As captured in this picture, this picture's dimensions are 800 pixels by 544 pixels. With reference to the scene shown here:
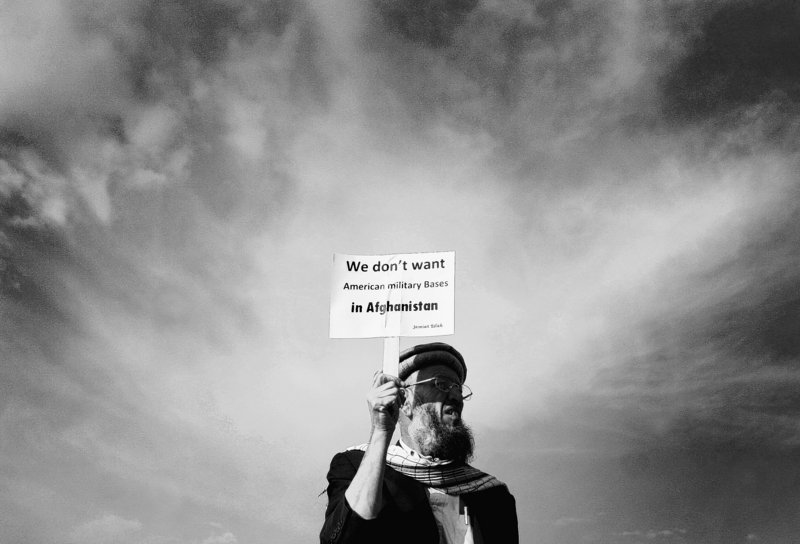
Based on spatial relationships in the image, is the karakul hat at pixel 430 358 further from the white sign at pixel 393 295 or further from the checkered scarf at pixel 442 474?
the checkered scarf at pixel 442 474

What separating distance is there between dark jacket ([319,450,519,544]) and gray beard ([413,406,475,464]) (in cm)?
46

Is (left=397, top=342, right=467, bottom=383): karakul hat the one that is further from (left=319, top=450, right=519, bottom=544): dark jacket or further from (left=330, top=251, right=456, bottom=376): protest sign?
(left=319, top=450, right=519, bottom=544): dark jacket

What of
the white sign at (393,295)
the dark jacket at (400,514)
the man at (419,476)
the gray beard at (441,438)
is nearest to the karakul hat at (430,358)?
the man at (419,476)

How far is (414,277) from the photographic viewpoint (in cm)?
688

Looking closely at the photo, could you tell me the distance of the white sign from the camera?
22.0ft

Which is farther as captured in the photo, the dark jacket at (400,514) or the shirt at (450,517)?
the shirt at (450,517)

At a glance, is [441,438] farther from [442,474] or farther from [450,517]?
[450,517]

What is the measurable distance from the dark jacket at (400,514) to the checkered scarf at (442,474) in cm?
8

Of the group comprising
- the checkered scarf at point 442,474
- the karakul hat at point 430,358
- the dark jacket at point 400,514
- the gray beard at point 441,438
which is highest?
the karakul hat at point 430,358

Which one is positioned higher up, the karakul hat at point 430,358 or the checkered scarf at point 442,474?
the karakul hat at point 430,358

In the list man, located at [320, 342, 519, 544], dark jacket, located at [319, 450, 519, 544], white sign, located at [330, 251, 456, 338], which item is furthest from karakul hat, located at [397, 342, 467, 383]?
dark jacket, located at [319, 450, 519, 544]

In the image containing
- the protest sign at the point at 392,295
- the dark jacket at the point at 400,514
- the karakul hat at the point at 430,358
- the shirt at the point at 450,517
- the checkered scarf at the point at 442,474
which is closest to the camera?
the dark jacket at the point at 400,514

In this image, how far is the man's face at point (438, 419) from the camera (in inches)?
268

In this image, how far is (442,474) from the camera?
6578mm
